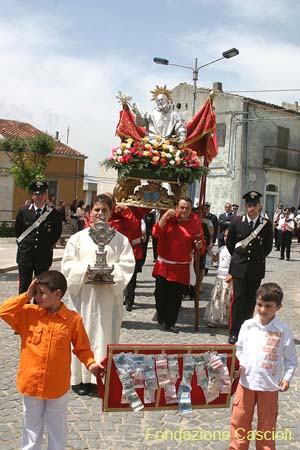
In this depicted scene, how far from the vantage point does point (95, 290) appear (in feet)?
17.1

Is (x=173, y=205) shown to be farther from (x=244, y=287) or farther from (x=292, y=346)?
(x=292, y=346)

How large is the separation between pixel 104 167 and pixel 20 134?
103 feet

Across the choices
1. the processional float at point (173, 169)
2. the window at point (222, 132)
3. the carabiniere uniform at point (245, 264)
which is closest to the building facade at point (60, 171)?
the window at point (222, 132)

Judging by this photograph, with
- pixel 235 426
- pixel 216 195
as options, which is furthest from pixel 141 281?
pixel 216 195

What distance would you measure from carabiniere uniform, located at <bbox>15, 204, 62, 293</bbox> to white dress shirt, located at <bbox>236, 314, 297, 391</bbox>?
14.0ft

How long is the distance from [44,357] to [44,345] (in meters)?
0.07

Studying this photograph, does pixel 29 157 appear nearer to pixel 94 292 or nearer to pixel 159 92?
pixel 159 92

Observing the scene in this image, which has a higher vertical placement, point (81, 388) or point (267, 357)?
point (267, 357)

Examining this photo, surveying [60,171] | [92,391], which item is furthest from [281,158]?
[92,391]

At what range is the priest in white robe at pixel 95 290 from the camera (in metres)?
5.16

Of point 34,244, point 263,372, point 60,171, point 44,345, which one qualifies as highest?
point 60,171

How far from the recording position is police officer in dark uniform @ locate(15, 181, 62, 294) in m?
7.45

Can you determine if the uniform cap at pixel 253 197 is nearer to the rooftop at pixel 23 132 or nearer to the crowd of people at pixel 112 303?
the crowd of people at pixel 112 303

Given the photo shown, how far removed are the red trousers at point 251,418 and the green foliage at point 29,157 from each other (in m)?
23.6
